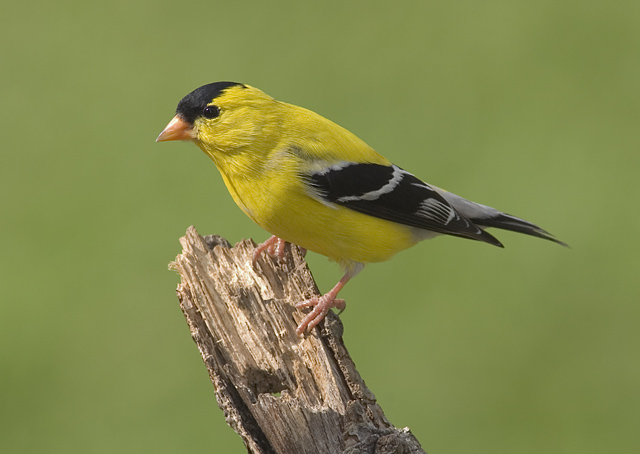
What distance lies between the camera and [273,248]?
378 centimetres

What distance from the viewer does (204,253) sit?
3527 mm

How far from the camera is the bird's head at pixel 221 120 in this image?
3.47 m

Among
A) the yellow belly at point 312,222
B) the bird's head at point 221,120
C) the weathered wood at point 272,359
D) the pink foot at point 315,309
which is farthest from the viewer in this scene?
the bird's head at point 221,120

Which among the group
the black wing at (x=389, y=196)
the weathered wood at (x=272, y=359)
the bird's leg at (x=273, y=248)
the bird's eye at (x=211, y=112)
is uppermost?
the bird's eye at (x=211, y=112)

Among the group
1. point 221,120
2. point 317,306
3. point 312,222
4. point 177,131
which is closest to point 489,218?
point 312,222

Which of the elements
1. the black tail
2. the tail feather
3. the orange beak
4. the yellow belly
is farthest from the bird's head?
the black tail

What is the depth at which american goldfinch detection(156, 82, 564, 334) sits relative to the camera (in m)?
3.39

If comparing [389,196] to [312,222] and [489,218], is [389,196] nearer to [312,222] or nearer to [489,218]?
[312,222]

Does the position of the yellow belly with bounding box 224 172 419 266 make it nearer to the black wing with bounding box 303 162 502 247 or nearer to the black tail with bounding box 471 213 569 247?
the black wing with bounding box 303 162 502 247

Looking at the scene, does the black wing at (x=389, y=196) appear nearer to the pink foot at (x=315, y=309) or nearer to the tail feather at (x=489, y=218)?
the tail feather at (x=489, y=218)

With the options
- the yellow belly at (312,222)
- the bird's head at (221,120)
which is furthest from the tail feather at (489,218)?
the bird's head at (221,120)

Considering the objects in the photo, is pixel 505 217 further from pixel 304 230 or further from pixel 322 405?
pixel 322 405

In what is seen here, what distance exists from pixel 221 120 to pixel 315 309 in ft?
3.63

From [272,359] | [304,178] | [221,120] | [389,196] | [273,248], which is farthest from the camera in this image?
[273,248]
